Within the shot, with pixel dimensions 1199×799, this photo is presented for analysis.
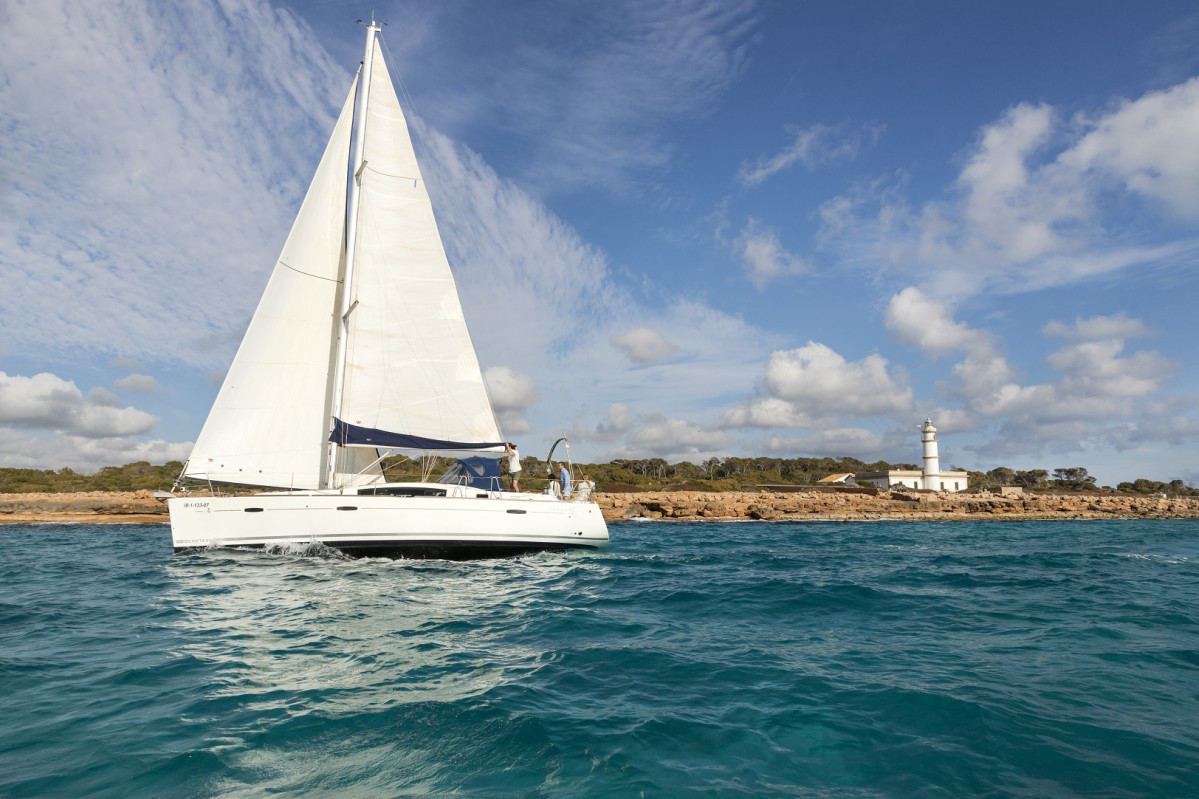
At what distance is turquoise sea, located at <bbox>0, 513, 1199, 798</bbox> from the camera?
447cm

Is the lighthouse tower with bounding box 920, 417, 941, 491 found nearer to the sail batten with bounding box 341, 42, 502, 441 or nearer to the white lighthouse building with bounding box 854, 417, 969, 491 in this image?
the white lighthouse building with bounding box 854, 417, 969, 491

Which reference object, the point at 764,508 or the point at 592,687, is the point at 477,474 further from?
the point at 764,508

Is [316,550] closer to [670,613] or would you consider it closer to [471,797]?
[670,613]

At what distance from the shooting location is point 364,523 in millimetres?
15125

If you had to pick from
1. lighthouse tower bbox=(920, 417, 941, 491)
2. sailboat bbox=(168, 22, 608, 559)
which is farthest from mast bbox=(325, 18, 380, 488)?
lighthouse tower bbox=(920, 417, 941, 491)

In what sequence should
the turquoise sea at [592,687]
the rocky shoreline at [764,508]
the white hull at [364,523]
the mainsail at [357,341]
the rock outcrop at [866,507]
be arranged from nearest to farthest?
the turquoise sea at [592,687], the white hull at [364,523], the mainsail at [357,341], the rocky shoreline at [764,508], the rock outcrop at [866,507]

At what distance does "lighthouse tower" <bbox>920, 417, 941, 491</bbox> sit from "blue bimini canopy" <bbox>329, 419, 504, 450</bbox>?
6838 cm

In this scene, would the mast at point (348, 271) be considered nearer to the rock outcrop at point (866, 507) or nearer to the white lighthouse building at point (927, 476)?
the rock outcrop at point (866, 507)

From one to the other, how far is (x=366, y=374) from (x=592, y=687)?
1344 centimetres

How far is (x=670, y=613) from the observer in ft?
33.6

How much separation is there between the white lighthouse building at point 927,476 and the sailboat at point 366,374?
6571 cm

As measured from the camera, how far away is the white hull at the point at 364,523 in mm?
15141

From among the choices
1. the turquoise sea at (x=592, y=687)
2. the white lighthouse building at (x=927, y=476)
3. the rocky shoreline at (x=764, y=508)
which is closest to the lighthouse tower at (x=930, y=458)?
the white lighthouse building at (x=927, y=476)

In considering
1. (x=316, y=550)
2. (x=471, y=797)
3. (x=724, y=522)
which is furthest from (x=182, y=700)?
(x=724, y=522)
